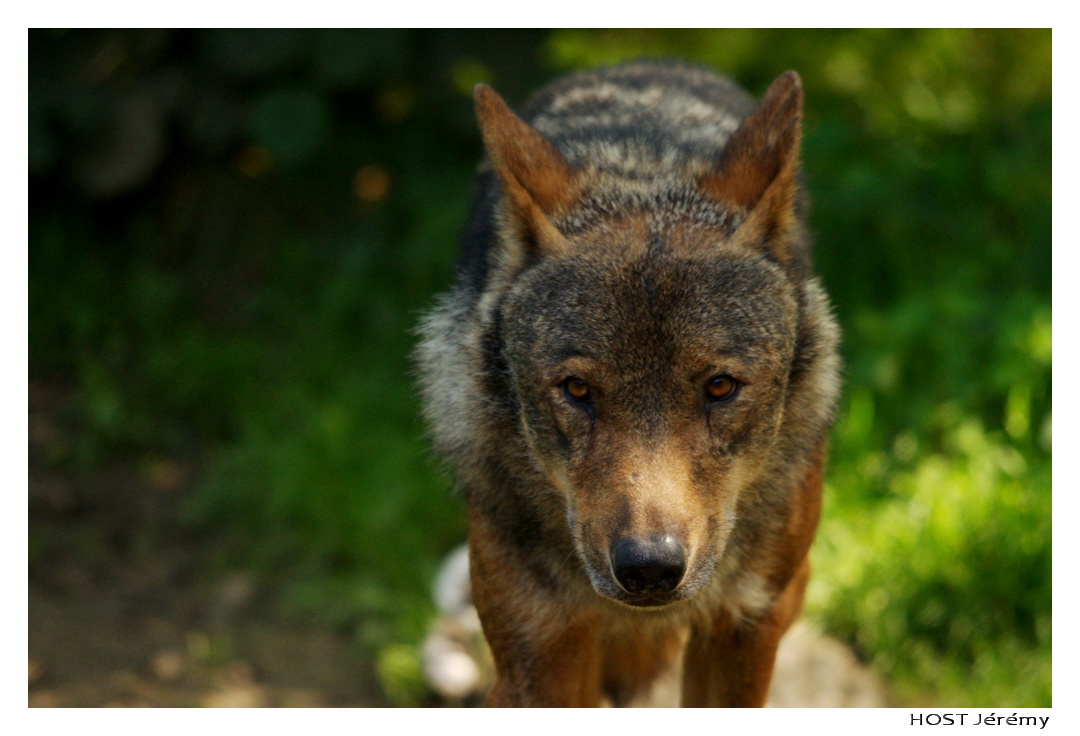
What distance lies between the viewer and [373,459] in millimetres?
6543

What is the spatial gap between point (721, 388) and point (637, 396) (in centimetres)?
22

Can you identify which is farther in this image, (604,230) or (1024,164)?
(1024,164)

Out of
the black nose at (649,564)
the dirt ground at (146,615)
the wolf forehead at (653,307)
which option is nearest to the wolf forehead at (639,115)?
the wolf forehead at (653,307)

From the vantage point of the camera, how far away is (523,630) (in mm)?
3334

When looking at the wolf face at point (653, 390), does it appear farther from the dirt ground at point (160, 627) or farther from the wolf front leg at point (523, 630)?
the dirt ground at point (160, 627)

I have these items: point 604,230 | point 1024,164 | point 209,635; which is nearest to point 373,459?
point 209,635

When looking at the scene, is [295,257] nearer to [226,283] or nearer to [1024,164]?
[226,283]

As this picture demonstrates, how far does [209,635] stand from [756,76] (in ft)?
17.3

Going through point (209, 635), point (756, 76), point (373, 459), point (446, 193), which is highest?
point (756, 76)

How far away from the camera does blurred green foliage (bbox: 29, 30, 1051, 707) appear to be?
17.4 ft

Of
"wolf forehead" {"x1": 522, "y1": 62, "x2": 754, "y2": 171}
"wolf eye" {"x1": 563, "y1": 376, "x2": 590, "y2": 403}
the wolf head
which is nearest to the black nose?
the wolf head

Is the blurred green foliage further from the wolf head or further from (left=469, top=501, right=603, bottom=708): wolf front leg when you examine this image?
the wolf head

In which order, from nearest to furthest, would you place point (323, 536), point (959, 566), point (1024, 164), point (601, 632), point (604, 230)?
point (604, 230)
point (601, 632)
point (959, 566)
point (323, 536)
point (1024, 164)

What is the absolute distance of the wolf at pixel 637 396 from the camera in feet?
9.11
